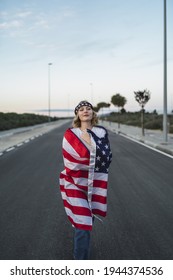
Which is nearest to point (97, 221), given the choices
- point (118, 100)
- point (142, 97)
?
point (142, 97)

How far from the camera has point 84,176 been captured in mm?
3434

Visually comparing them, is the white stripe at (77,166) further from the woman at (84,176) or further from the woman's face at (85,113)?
the woman's face at (85,113)

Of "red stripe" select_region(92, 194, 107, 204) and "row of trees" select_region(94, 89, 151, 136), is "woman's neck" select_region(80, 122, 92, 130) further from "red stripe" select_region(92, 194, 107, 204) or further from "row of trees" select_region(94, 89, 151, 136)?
"row of trees" select_region(94, 89, 151, 136)

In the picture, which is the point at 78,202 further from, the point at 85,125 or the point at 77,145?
the point at 85,125

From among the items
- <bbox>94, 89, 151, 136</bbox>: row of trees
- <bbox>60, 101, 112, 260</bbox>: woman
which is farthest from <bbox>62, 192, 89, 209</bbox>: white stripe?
<bbox>94, 89, 151, 136</bbox>: row of trees

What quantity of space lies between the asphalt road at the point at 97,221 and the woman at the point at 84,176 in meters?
0.73

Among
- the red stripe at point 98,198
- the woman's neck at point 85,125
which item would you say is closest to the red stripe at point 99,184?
the red stripe at point 98,198

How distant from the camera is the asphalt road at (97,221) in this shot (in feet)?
13.8

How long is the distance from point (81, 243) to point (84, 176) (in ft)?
2.35

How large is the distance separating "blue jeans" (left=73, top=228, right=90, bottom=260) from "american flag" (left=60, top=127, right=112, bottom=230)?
0.08m

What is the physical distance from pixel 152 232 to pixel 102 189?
5.71 feet

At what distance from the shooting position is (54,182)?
8.47 metres

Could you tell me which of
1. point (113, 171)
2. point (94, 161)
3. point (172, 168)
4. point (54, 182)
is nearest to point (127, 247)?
point (94, 161)

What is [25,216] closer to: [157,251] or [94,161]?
[157,251]
